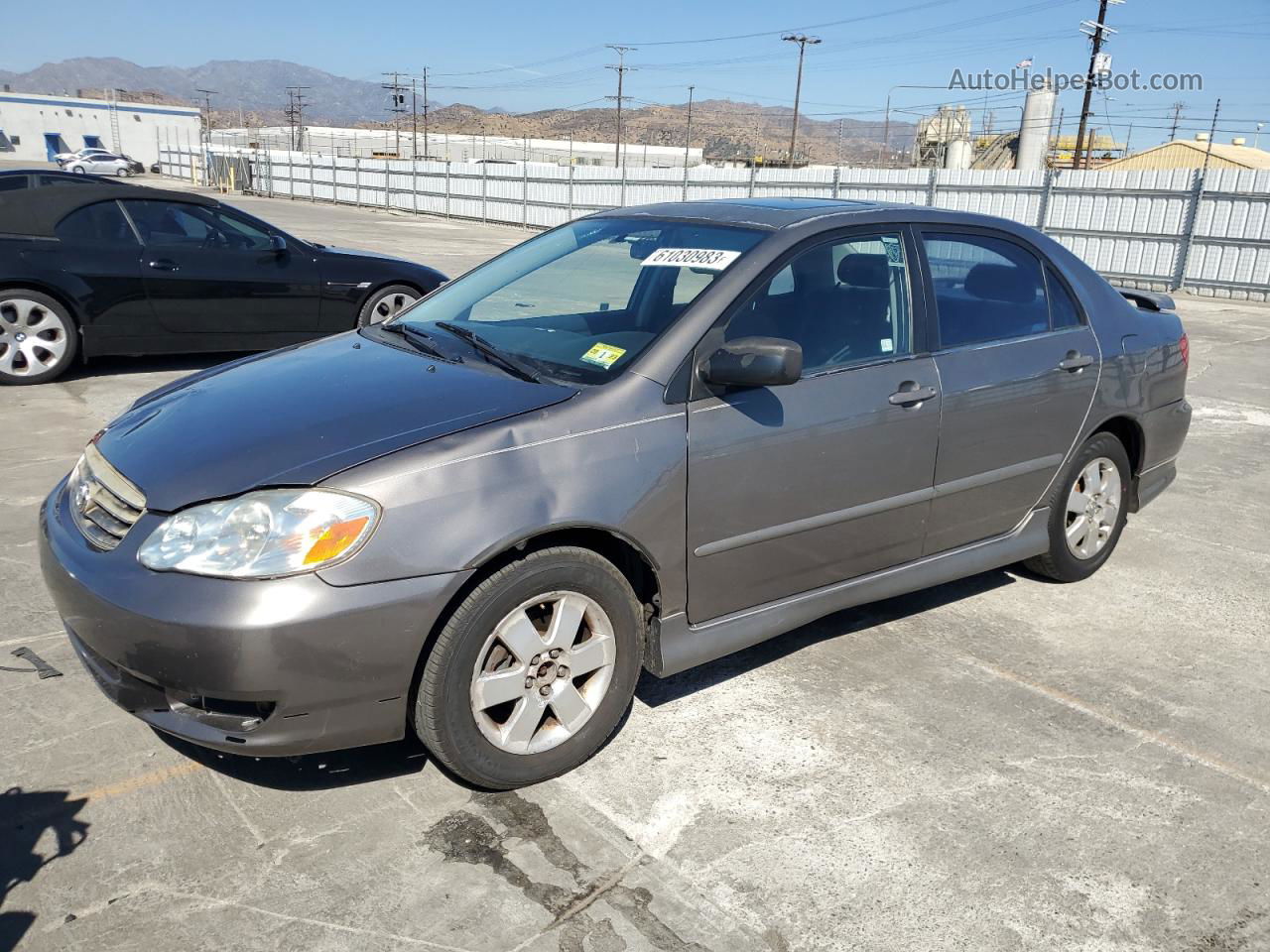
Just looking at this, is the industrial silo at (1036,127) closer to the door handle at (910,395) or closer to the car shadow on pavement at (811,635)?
the car shadow on pavement at (811,635)

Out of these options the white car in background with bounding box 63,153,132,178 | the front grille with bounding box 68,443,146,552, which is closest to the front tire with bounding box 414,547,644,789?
the front grille with bounding box 68,443,146,552

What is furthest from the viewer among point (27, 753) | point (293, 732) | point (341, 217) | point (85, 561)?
point (341, 217)

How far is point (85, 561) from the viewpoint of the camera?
2.74 meters

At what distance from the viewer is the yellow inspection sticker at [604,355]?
3184mm

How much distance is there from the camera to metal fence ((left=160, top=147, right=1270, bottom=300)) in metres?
18.0

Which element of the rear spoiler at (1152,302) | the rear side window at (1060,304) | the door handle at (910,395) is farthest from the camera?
the rear spoiler at (1152,302)

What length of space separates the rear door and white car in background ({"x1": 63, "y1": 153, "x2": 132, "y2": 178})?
199 ft

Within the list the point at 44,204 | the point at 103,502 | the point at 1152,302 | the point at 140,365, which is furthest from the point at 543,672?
the point at 140,365

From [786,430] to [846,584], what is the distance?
0.70m

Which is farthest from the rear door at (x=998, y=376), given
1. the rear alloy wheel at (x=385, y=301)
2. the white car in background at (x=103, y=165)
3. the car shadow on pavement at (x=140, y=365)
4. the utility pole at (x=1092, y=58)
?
the white car in background at (x=103, y=165)

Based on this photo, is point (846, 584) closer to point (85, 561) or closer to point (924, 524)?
point (924, 524)

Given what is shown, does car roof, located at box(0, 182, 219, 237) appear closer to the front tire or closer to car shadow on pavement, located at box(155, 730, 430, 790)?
car shadow on pavement, located at box(155, 730, 430, 790)

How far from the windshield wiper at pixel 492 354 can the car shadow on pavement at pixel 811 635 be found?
1.21 m

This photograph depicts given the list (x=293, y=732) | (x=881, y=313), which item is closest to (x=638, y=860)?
(x=293, y=732)
